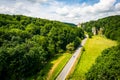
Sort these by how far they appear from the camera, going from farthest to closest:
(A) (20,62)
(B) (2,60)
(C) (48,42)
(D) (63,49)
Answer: (D) (63,49) → (C) (48,42) → (A) (20,62) → (B) (2,60)

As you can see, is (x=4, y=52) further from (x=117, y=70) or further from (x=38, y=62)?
(x=117, y=70)

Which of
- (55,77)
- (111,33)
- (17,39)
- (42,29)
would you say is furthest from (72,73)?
(111,33)

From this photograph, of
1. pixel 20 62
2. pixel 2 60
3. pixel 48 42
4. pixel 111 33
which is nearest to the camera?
pixel 2 60

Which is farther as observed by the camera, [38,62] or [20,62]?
[38,62]

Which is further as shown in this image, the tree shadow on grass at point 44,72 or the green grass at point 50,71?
the green grass at point 50,71

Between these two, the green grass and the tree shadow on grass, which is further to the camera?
the green grass

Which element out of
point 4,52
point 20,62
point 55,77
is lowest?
point 55,77

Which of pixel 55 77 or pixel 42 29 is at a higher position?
pixel 42 29

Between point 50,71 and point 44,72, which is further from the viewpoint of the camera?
point 50,71

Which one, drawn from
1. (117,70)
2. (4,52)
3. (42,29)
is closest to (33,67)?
(4,52)
